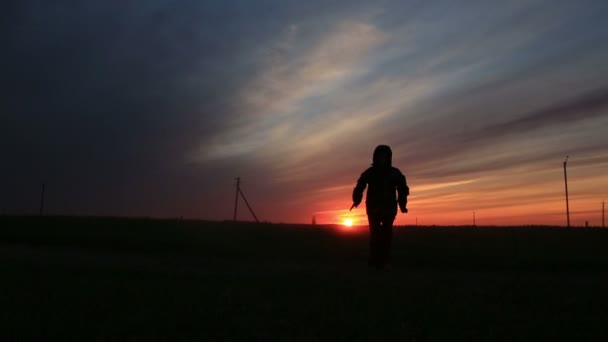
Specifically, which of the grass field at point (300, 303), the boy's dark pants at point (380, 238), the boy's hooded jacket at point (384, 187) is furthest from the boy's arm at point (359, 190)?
the grass field at point (300, 303)

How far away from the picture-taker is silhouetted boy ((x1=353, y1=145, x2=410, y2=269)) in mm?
13320

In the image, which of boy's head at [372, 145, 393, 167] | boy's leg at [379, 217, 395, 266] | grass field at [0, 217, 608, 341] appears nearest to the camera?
grass field at [0, 217, 608, 341]

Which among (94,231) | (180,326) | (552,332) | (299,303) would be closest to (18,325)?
(180,326)

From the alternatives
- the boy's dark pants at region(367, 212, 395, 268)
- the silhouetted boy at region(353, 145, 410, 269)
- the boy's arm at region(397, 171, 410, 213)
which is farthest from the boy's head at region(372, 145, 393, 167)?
the boy's dark pants at region(367, 212, 395, 268)

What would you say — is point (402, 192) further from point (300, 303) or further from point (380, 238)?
point (300, 303)

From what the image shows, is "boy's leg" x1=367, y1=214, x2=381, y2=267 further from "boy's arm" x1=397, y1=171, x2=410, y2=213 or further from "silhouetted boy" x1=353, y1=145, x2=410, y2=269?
"boy's arm" x1=397, y1=171, x2=410, y2=213

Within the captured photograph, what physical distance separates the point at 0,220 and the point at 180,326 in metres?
24.3

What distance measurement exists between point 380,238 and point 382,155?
1.82m

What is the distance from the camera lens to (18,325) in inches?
218

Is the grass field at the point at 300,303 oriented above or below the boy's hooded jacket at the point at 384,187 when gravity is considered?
below

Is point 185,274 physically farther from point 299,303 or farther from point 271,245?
point 271,245

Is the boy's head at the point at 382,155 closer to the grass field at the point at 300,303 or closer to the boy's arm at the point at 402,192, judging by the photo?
the boy's arm at the point at 402,192

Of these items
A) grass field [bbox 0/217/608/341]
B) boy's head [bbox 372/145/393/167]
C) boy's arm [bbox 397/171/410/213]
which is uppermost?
boy's head [bbox 372/145/393/167]

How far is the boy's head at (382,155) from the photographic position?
43.9 feet
